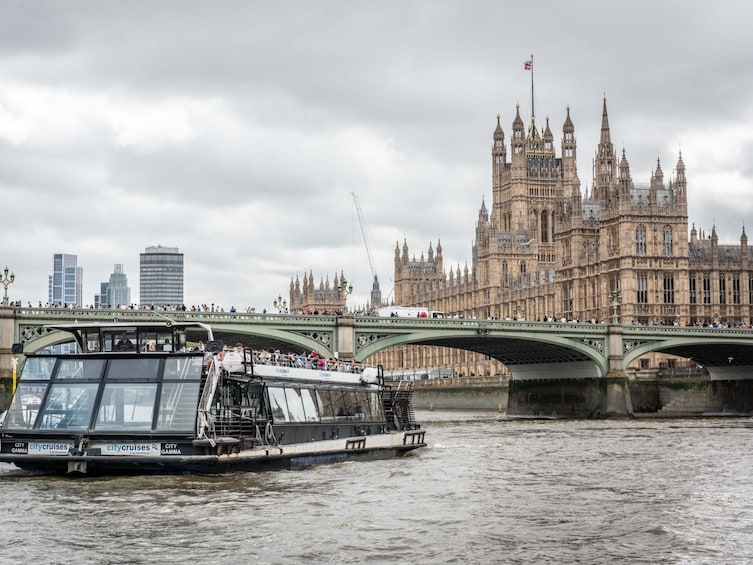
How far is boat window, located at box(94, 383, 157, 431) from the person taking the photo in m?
32.4

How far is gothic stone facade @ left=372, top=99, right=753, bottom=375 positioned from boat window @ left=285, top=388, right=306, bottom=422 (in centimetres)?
5449

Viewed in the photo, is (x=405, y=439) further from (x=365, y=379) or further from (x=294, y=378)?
(x=294, y=378)

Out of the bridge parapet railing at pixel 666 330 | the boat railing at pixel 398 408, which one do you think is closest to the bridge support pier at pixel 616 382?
the bridge parapet railing at pixel 666 330

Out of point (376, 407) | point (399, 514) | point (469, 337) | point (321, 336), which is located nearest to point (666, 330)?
point (469, 337)

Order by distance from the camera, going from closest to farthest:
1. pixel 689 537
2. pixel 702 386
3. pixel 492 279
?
pixel 689 537 < pixel 702 386 < pixel 492 279

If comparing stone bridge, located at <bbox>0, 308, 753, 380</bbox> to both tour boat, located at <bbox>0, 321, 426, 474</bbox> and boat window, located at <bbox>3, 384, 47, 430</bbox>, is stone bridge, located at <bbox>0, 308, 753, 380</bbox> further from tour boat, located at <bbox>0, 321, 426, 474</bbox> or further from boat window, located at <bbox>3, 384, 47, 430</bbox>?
boat window, located at <bbox>3, 384, 47, 430</bbox>

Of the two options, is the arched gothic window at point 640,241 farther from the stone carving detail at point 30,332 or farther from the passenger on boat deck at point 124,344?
the passenger on boat deck at point 124,344

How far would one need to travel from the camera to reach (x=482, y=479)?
118 ft

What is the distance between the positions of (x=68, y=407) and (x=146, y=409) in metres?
2.29

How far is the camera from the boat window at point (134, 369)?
108 feet

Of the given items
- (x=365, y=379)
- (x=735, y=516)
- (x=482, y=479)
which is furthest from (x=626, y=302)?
(x=735, y=516)

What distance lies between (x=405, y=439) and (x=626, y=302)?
69361 mm

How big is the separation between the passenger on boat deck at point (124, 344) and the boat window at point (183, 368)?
122 cm

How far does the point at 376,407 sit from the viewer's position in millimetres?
45219
